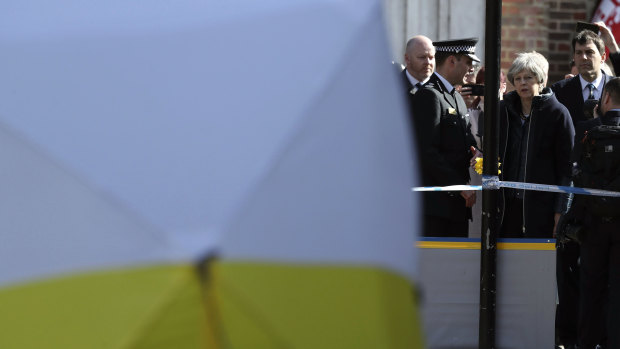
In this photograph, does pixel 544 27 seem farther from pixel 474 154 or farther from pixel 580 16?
pixel 474 154

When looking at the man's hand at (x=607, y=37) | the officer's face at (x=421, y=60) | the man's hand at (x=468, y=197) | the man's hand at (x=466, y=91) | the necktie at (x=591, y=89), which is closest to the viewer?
the man's hand at (x=468, y=197)

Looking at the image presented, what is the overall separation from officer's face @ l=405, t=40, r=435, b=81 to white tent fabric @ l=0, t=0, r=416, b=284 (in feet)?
16.8

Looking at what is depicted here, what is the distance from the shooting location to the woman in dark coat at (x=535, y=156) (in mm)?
7633

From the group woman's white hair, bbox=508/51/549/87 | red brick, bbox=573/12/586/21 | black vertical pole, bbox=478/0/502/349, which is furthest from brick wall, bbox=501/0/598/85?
black vertical pole, bbox=478/0/502/349

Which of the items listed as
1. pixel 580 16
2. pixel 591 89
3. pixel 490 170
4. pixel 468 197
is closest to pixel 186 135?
pixel 490 170

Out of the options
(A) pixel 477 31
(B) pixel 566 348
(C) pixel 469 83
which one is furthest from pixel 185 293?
(A) pixel 477 31

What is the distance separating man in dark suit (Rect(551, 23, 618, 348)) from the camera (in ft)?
25.2

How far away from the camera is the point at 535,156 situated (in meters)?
7.63

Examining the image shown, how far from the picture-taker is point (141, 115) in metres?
2.53

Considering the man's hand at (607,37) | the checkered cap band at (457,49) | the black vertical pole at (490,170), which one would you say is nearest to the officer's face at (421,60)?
the checkered cap band at (457,49)

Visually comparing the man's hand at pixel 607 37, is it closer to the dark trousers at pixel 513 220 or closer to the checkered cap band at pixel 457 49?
the checkered cap band at pixel 457 49

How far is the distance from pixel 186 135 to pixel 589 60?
20.8ft

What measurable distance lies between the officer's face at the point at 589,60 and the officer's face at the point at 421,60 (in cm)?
123

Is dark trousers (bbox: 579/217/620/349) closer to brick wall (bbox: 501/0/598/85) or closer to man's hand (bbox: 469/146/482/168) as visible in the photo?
man's hand (bbox: 469/146/482/168)
